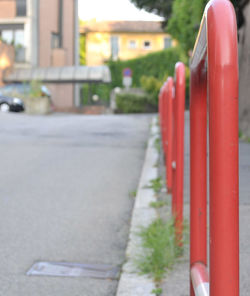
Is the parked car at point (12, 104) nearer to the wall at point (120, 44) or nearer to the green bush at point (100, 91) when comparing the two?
the green bush at point (100, 91)

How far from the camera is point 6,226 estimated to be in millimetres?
4309

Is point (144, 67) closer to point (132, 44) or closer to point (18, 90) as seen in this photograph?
point (18, 90)

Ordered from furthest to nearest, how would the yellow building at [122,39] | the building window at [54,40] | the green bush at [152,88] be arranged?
1. the yellow building at [122,39]
2. the building window at [54,40]
3. the green bush at [152,88]

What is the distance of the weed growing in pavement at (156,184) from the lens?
18.3ft

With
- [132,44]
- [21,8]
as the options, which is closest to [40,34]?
[21,8]

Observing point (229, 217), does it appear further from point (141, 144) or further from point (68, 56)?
point (68, 56)

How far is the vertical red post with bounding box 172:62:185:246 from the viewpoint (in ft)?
11.1

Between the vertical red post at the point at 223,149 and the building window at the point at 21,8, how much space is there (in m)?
32.8

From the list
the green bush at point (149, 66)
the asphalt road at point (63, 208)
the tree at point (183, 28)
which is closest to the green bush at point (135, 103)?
the green bush at point (149, 66)

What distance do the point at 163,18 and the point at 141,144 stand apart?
6.91m

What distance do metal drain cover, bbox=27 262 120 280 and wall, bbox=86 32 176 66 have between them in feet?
152

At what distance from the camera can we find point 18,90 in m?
28.6

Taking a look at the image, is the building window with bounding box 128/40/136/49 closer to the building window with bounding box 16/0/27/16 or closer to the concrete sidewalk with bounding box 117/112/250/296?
the building window with bounding box 16/0/27/16

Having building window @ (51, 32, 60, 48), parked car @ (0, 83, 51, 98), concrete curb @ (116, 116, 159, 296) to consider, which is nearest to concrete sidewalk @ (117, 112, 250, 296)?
concrete curb @ (116, 116, 159, 296)
